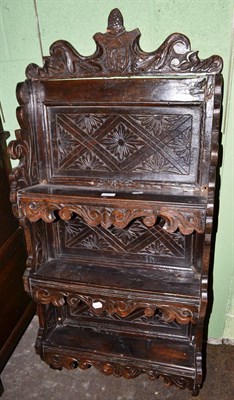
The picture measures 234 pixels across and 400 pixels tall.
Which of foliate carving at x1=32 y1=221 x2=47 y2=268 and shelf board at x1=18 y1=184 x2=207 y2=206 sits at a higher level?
shelf board at x1=18 y1=184 x2=207 y2=206

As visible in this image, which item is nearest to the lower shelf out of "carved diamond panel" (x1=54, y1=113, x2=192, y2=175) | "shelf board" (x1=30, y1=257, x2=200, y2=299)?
"shelf board" (x1=30, y1=257, x2=200, y2=299)

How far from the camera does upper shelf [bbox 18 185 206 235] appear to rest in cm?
107

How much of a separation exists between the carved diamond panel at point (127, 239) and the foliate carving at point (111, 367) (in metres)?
0.53

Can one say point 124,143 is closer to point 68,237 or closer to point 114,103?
point 114,103

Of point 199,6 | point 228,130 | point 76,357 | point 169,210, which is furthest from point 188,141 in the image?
point 76,357

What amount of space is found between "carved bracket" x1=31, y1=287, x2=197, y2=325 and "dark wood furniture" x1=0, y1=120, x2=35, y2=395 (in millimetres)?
357

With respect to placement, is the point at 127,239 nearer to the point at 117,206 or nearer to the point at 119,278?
the point at 119,278

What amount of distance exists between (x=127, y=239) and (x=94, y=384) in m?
0.77

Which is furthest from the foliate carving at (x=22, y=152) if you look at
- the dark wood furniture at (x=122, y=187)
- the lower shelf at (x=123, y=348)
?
the lower shelf at (x=123, y=348)

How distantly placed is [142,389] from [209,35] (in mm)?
1619

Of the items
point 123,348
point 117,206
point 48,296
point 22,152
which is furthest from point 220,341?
point 22,152

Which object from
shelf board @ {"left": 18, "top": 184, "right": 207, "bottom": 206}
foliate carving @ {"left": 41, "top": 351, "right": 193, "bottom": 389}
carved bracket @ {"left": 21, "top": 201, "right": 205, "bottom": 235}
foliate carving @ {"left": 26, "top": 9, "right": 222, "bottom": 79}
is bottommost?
foliate carving @ {"left": 41, "top": 351, "right": 193, "bottom": 389}

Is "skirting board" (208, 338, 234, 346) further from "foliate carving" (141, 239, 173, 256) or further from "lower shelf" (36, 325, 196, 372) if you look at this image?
"foliate carving" (141, 239, 173, 256)

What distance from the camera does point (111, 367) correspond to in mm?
1471
